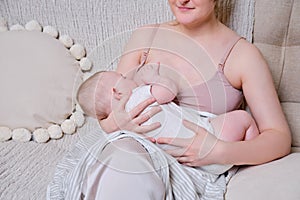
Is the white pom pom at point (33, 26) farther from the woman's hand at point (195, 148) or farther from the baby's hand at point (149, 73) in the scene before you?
the woman's hand at point (195, 148)

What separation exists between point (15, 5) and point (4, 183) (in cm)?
67

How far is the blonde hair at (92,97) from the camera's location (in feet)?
3.83

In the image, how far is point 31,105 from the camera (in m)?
1.44

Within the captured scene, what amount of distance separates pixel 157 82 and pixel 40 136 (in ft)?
1.55

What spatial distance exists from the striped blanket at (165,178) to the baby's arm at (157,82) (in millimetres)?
126

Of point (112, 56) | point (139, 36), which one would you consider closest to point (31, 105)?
point (112, 56)

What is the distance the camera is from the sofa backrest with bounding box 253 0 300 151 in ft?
4.53

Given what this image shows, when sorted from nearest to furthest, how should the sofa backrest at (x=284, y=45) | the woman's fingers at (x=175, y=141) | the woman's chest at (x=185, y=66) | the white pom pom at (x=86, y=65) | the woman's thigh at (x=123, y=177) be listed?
the woman's thigh at (x=123, y=177)
the woman's fingers at (x=175, y=141)
the woman's chest at (x=185, y=66)
the sofa backrest at (x=284, y=45)
the white pom pom at (x=86, y=65)

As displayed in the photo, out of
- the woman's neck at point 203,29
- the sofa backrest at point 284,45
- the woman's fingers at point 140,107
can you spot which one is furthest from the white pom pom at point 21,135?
the sofa backrest at point 284,45

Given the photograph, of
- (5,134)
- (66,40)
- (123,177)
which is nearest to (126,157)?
(123,177)

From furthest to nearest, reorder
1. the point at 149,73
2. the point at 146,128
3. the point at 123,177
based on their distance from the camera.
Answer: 1. the point at 149,73
2. the point at 146,128
3. the point at 123,177

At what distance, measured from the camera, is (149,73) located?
3.90 ft

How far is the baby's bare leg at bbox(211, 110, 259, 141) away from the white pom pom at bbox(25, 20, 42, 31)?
73 centimetres

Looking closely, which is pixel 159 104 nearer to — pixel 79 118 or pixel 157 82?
pixel 157 82
